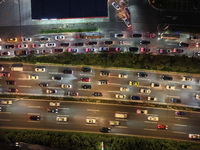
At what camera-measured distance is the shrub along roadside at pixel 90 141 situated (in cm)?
4825

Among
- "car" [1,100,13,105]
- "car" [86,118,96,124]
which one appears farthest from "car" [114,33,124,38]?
"car" [1,100,13,105]

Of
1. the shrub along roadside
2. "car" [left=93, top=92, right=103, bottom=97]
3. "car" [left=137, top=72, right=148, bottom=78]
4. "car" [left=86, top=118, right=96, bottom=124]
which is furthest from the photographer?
"car" [left=93, top=92, right=103, bottom=97]

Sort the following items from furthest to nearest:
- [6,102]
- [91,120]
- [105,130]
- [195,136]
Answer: [6,102], [91,120], [105,130], [195,136]

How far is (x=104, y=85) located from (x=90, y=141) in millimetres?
15294

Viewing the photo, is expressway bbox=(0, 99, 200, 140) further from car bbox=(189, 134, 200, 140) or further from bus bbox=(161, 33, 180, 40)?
bus bbox=(161, 33, 180, 40)

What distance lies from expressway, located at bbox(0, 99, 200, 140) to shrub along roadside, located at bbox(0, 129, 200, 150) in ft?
5.55

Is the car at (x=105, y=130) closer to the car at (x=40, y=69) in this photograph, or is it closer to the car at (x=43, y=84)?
the car at (x=43, y=84)

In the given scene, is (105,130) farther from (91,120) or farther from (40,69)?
(40,69)

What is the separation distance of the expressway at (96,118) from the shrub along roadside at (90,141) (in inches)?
66.6

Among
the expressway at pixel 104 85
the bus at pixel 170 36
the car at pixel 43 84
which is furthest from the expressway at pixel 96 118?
the bus at pixel 170 36

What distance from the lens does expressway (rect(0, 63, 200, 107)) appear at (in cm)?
5034

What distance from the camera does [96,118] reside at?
51281 mm

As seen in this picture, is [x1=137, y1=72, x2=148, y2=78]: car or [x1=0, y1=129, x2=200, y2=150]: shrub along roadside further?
[x1=137, y1=72, x2=148, y2=78]: car

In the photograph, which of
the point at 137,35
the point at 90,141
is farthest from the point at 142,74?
the point at 90,141
